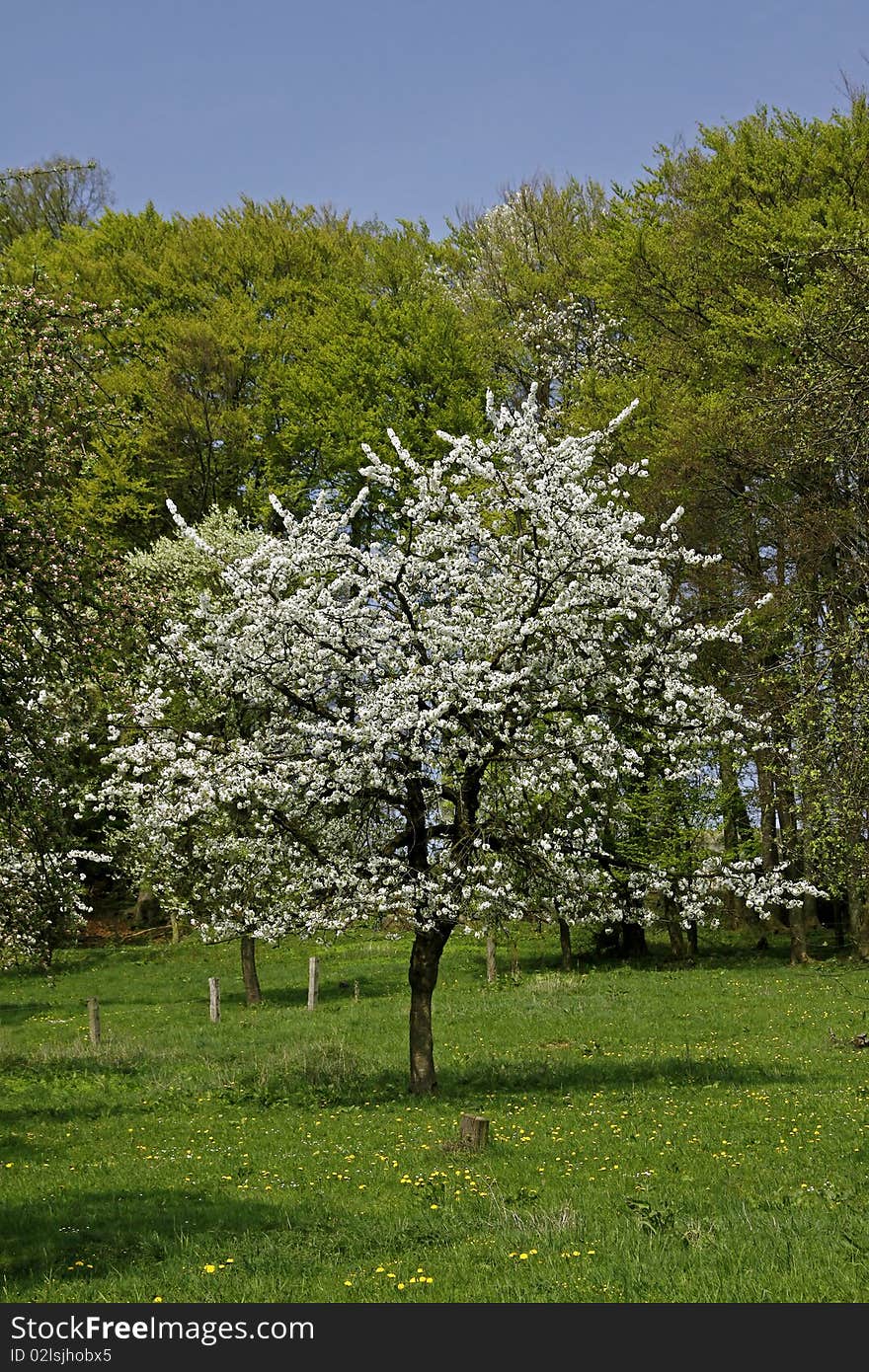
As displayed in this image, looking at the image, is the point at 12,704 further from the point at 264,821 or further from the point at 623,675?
the point at 623,675

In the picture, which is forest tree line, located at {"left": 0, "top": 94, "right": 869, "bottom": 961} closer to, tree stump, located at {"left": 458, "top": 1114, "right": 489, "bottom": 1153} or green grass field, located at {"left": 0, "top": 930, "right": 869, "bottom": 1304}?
green grass field, located at {"left": 0, "top": 930, "right": 869, "bottom": 1304}

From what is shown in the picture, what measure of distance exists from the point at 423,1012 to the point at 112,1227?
826 centimetres

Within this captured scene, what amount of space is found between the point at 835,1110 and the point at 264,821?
377 inches

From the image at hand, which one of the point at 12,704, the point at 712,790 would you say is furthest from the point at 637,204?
the point at 12,704

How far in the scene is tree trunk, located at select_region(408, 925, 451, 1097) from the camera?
66.0 feet

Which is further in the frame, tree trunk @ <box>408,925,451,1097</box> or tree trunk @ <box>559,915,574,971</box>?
tree trunk @ <box>559,915,574,971</box>

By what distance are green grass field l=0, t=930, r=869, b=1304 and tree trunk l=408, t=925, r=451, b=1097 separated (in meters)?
0.52

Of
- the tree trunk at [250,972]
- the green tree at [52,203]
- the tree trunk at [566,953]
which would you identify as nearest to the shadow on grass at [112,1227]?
the tree trunk at [250,972]

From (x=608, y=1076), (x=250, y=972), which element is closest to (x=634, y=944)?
(x=250, y=972)

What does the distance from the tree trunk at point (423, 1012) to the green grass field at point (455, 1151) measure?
0.52 m

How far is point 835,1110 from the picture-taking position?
17422mm

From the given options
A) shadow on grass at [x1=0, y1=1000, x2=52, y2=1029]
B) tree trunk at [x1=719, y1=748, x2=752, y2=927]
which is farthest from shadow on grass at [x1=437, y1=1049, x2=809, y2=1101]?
shadow on grass at [x1=0, y1=1000, x2=52, y2=1029]

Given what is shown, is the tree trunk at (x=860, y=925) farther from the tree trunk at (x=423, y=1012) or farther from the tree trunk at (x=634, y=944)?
the tree trunk at (x=423, y=1012)

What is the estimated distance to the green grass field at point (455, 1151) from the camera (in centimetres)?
1013
